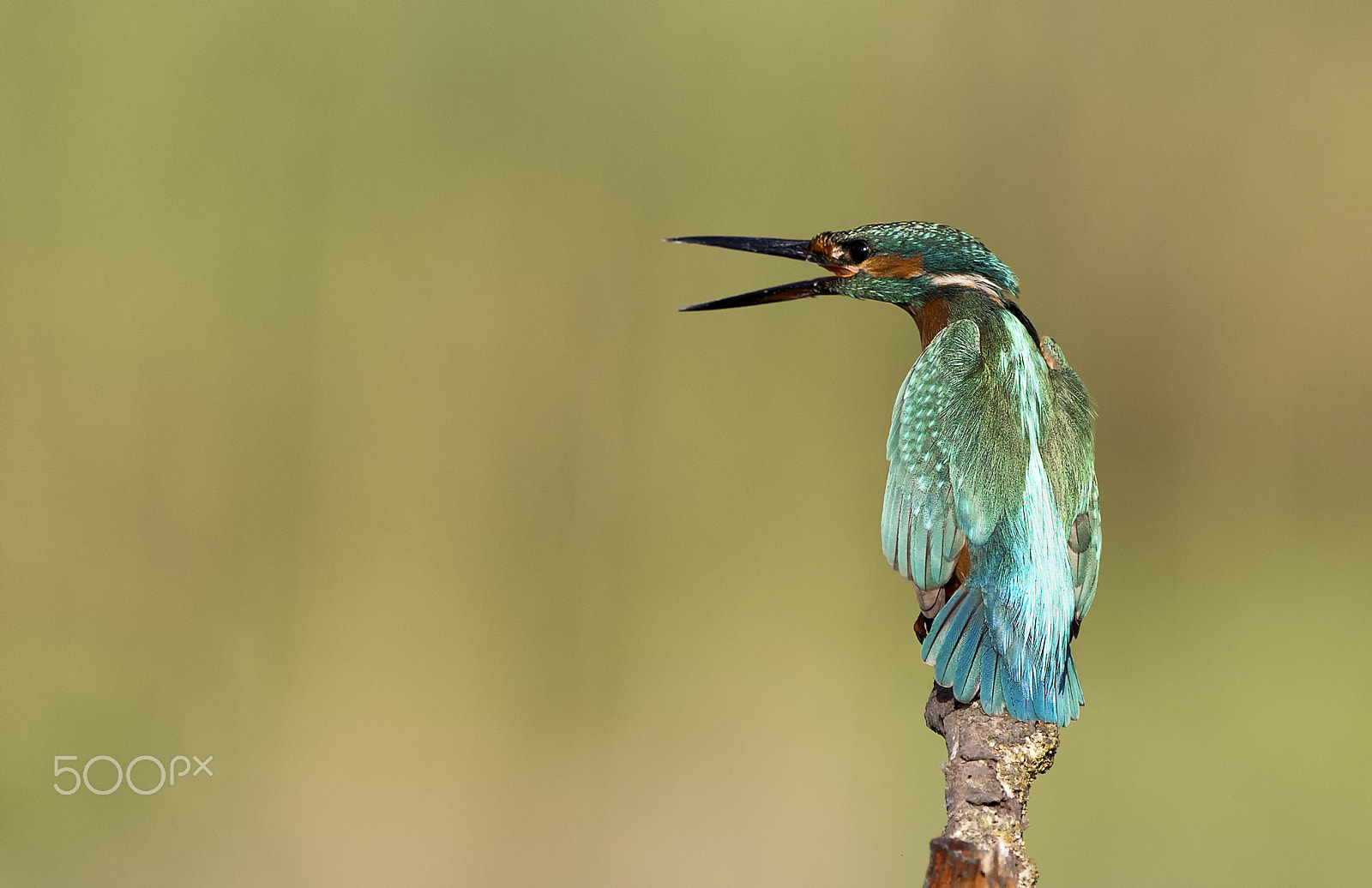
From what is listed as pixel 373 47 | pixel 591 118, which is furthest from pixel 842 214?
pixel 373 47

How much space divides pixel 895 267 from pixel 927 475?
319 mm

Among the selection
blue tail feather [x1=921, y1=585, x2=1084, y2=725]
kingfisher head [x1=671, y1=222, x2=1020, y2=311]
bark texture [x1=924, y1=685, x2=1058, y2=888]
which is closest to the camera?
bark texture [x1=924, y1=685, x2=1058, y2=888]

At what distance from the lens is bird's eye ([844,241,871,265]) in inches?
56.1

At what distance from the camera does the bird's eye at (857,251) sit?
4.67 ft

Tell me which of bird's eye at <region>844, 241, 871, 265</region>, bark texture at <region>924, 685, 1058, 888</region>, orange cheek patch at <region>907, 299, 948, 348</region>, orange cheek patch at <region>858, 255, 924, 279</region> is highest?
bird's eye at <region>844, 241, 871, 265</region>

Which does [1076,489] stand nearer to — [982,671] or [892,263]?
[982,671]

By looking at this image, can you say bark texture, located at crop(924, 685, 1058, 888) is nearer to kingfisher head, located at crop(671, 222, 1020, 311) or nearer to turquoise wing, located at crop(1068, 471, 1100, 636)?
turquoise wing, located at crop(1068, 471, 1100, 636)

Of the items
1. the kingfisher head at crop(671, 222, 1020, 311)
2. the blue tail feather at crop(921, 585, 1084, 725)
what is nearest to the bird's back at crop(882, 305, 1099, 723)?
the blue tail feather at crop(921, 585, 1084, 725)

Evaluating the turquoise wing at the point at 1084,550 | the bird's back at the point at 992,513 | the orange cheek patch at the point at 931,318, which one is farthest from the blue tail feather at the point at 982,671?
the orange cheek patch at the point at 931,318

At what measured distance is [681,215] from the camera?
9.04ft

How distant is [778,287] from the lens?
146cm

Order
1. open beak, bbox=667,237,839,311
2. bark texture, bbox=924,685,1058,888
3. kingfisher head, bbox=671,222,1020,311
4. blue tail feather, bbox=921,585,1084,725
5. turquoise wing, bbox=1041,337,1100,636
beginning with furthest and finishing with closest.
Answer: open beak, bbox=667,237,839,311
kingfisher head, bbox=671,222,1020,311
turquoise wing, bbox=1041,337,1100,636
blue tail feather, bbox=921,585,1084,725
bark texture, bbox=924,685,1058,888

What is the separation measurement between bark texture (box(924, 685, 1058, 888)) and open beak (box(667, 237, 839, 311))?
0.52 metres

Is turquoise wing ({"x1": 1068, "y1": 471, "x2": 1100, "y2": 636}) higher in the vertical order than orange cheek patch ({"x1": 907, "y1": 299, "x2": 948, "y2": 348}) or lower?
lower
